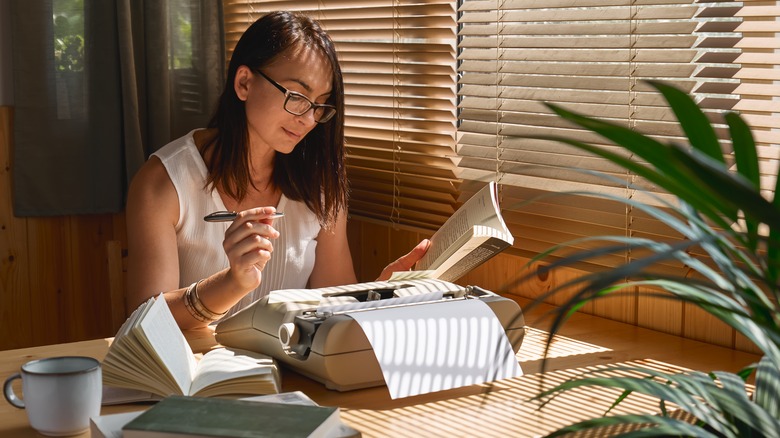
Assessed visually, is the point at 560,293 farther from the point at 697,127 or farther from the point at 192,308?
the point at 697,127

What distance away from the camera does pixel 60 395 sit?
1.15 m

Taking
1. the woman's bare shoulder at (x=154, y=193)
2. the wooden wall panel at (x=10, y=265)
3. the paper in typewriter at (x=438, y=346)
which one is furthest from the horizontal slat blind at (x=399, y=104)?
the wooden wall panel at (x=10, y=265)

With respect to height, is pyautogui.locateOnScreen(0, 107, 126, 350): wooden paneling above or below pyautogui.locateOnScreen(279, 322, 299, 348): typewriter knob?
below

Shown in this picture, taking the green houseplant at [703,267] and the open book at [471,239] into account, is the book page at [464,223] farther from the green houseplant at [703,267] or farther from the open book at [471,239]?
the green houseplant at [703,267]

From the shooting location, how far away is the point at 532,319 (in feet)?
6.19

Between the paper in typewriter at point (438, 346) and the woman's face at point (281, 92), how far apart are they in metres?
0.72

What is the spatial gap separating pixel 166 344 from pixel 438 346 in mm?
387

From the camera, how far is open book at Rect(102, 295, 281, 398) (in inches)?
49.8

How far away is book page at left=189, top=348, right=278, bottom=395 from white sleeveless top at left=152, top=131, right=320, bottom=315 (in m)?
0.59

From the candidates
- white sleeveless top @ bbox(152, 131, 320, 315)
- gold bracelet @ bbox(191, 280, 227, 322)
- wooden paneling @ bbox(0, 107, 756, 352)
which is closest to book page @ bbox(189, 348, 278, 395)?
gold bracelet @ bbox(191, 280, 227, 322)

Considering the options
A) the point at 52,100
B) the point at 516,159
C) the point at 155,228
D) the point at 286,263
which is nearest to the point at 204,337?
the point at 155,228

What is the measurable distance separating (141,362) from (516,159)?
1.06 metres

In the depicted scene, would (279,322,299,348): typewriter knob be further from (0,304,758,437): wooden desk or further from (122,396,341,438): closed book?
(122,396,341,438): closed book

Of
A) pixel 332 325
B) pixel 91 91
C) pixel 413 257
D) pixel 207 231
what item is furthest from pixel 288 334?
pixel 91 91
